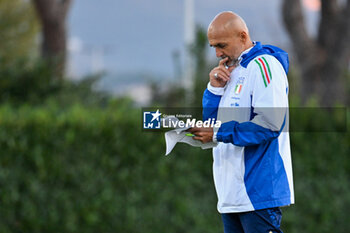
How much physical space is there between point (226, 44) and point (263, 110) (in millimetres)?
443

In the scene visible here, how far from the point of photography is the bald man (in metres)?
3.53

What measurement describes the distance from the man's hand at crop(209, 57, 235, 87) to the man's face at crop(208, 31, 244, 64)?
5 cm

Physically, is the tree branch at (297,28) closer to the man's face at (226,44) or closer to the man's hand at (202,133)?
the man's face at (226,44)

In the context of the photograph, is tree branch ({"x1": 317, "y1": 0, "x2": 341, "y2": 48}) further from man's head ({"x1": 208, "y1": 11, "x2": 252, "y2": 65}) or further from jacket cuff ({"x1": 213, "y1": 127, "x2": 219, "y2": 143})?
jacket cuff ({"x1": 213, "y1": 127, "x2": 219, "y2": 143})

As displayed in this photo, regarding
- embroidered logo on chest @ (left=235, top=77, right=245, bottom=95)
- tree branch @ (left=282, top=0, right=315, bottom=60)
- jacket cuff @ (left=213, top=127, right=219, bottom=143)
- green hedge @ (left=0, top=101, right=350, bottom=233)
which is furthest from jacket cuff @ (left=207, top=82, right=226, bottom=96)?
tree branch @ (left=282, top=0, right=315, bottom=60)

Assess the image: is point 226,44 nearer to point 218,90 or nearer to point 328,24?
point 218,90

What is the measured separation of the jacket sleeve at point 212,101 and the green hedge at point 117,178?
4.34 meters

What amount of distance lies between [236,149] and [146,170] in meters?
4.60

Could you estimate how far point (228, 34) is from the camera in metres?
3.58

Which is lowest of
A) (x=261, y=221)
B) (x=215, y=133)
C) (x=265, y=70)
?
(x=261, y=221)

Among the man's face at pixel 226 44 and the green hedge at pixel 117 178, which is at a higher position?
the man's face at pixel 226 44

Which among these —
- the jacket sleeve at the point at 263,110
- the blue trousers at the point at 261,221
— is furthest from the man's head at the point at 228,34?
the blue trousers at the point at 261,221

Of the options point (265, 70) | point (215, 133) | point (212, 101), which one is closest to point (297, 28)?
point (212, 101)

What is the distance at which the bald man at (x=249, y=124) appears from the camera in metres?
3.53
